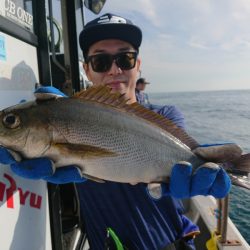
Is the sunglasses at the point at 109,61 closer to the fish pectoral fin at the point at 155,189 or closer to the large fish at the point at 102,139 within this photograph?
the large fish at the point at 102,139

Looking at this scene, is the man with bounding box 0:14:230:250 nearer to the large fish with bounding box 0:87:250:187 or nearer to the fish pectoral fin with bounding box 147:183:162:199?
the fish pectoral fin with bounding box 147:183:162:199

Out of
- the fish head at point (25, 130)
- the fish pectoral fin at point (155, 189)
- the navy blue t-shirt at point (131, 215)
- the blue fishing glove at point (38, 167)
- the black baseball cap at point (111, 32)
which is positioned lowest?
the navy blue t-shirt at point (131, 215)

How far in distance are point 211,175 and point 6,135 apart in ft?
3.83

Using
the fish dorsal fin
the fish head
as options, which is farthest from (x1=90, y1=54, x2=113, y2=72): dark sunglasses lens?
the fish head

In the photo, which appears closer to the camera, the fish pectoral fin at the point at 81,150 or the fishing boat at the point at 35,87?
the fish pectoral fin at the point at 81,150

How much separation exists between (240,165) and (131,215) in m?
0.89

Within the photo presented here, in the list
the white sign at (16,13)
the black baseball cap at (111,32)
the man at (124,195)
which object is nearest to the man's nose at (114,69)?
the man at (124,195)

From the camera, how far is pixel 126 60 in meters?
2.60

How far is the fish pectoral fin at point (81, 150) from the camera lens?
1.67m

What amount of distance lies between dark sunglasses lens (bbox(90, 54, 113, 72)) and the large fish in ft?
2.39

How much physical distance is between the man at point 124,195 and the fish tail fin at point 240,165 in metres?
0.09

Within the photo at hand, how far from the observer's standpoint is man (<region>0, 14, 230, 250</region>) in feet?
7.82

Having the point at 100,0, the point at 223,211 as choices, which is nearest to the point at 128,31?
the point at 100,0

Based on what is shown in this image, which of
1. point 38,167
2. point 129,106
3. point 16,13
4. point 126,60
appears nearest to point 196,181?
point 129,106
